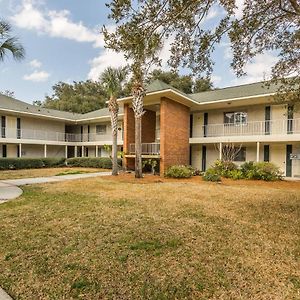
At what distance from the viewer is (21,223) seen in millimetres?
5734

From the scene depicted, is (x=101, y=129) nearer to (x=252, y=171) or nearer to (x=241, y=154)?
(x=241, y=154)

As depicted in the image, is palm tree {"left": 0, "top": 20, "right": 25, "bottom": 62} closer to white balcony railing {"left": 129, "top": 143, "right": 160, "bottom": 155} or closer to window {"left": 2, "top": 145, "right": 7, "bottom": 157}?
white balcony railing {"left": 129, "top": 143, "right": 160, "bottom": 155}

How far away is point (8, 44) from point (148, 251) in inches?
399

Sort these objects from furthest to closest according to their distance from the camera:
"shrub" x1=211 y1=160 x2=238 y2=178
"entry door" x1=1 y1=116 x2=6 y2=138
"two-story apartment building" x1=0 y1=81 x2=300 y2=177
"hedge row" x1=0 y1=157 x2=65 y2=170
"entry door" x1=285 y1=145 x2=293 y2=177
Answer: "entry door" x1=1 y1=116 x2=6 y2=138 < "hedge row" x1=0 y1=157 x2=65 y2=170 < "entry door" x1=285 y1=145 x2=293 y2=177 < "two-story apartment building" x1=0 y1=81 x2=300 y2=177 < "shrub" x1=211 y1=160 x2=238 y2=178

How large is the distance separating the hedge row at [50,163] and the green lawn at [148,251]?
1493cm

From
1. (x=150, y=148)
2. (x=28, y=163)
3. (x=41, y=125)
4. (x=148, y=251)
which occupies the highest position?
(x=41, y=125)

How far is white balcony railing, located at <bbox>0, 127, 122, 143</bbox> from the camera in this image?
24.2m

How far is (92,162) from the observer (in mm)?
23656

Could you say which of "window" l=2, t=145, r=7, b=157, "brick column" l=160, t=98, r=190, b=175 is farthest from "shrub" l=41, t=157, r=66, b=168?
"brick column" l=160, t=98, r=190, b=175

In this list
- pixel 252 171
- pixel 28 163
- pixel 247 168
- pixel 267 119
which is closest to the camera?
pixel 252 171

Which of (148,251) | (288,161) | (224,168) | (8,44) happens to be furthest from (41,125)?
(148,251)

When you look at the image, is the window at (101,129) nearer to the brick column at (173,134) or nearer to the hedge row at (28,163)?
the hedge row at (28,163)

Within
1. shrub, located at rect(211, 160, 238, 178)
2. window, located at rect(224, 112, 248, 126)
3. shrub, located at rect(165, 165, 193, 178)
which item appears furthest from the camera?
window, located at rect(224, 112, 248, 126)

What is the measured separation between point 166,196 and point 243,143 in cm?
1236
